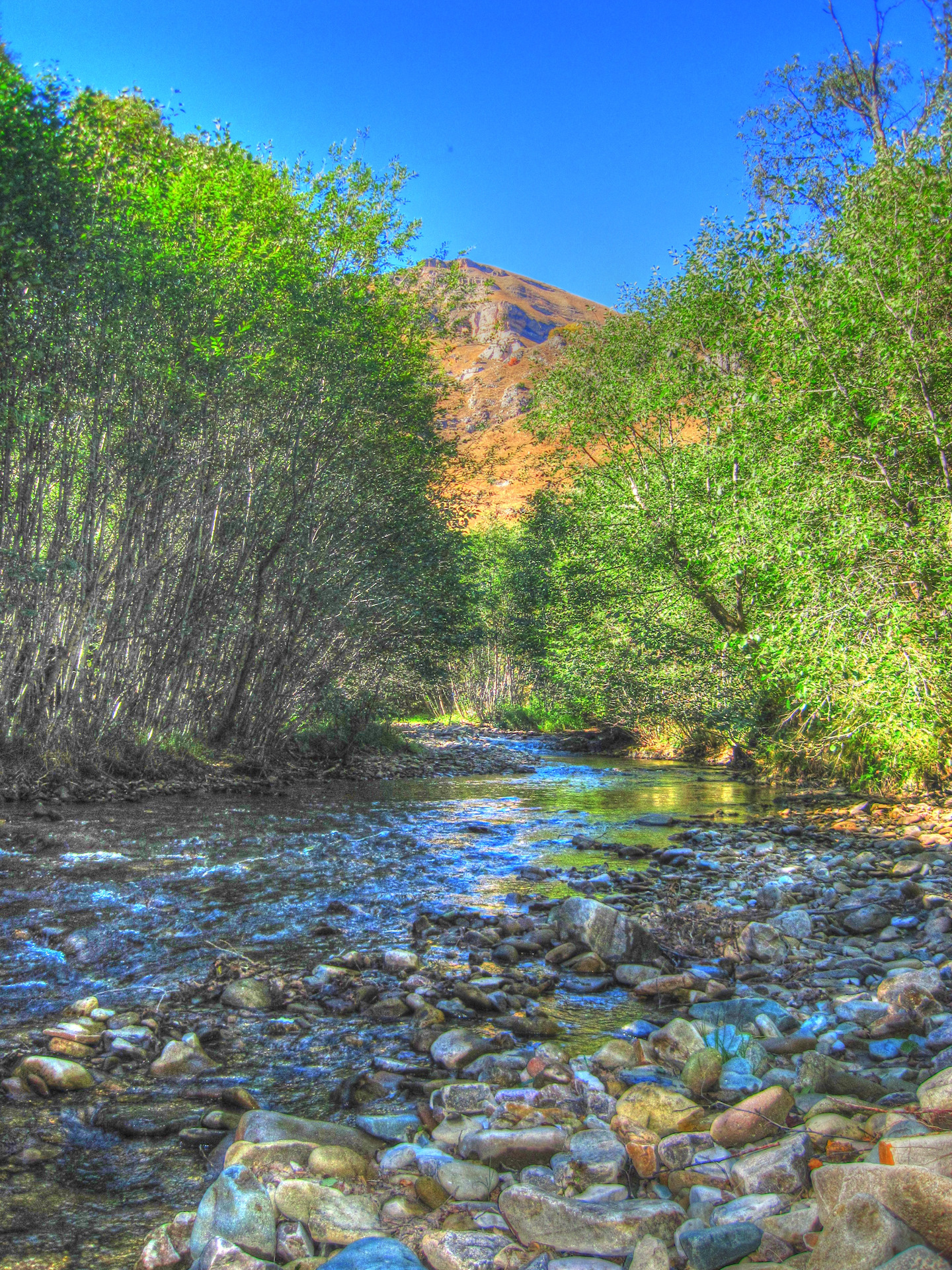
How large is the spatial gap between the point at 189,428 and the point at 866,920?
1063 centimetres

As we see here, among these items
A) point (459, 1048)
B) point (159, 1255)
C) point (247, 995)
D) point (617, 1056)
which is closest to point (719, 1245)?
point (617, 1056)

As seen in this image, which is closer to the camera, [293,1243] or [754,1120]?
[293,1243]

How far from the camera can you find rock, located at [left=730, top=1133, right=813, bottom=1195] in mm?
2320

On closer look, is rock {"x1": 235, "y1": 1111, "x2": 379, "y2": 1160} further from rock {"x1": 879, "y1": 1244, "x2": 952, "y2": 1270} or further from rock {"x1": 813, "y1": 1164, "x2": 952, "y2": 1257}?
rock {"x1": 879, "y1": 1244, "x2": 952, "y2": 1270}

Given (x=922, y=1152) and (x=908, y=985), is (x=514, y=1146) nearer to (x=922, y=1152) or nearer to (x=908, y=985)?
(x=922, y=1152)

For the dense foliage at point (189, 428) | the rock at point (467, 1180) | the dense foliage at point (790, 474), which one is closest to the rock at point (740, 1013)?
the rock at point (467, 1180)

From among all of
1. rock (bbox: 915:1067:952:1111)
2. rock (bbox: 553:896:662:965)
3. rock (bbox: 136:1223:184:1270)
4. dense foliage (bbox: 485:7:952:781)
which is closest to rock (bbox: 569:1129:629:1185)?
rock (bbox: 915:1067:952:1111)

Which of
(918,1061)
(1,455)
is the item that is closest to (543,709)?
(1,455)

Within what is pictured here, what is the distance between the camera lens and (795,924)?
553cm

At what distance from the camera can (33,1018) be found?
156 inches

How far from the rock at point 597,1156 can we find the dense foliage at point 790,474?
803 centimetres

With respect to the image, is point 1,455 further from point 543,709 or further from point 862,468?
point 543,709

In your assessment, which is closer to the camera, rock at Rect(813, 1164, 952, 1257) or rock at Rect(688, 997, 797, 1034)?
rock at Rect(813, 1164, 952, 1257)

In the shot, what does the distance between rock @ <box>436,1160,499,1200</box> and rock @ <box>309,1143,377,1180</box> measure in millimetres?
264
